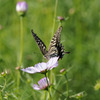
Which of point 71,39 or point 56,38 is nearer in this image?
point 56,38

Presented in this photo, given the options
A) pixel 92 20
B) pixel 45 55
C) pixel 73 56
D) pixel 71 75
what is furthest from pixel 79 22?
pixel 45 55

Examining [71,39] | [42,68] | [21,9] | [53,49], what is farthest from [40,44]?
[71,39]

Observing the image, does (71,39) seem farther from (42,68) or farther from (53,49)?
(42,68)

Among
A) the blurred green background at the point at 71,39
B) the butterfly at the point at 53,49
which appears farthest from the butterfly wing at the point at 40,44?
the blurred green background at the point at 71,39

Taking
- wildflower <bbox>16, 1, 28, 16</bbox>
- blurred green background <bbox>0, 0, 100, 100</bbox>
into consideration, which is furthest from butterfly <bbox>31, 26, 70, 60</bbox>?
blurred green background <bbox>0, 0, 100, 100</bbox>

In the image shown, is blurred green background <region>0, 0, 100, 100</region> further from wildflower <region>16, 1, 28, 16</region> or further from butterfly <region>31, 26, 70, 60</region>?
butterfly <region>31, 26, 70, 60</region>

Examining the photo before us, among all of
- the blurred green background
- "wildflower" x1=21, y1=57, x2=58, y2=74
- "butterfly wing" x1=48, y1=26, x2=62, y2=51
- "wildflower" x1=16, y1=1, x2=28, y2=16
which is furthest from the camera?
the blurred green background

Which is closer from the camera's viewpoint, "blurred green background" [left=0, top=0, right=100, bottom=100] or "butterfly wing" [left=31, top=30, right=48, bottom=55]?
"butterfly wing" [left=31, top=30, right=48, bottom=55]

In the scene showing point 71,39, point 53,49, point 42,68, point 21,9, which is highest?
point 71,39

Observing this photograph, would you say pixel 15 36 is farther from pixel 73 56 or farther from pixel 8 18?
pixel 73 56
